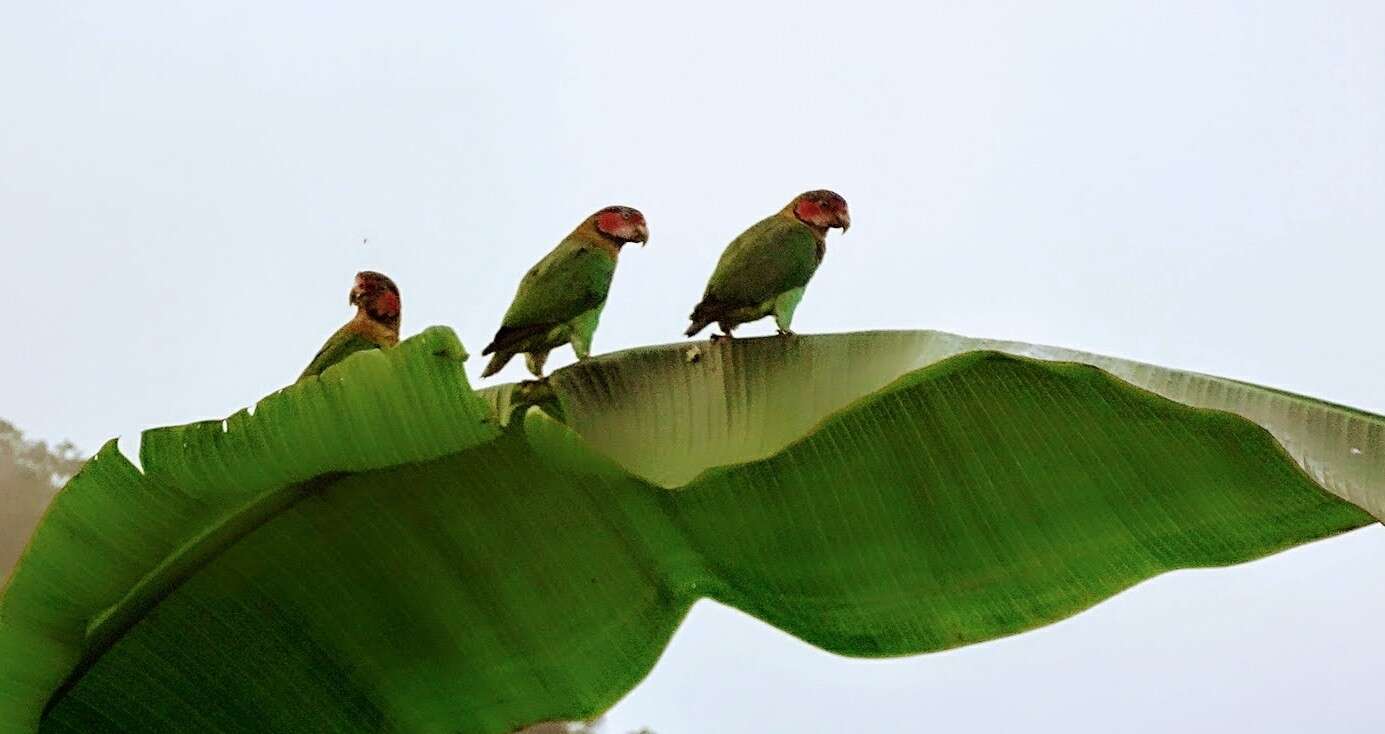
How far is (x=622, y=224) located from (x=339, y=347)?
219mm

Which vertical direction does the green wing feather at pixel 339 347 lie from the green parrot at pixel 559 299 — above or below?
above

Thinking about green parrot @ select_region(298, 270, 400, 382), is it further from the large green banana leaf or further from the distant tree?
the distant tree

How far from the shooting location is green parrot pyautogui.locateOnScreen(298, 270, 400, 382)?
2.72 ft

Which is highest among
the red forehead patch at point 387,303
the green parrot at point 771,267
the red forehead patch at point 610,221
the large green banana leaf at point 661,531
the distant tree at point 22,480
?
the distant tree at point 22,480

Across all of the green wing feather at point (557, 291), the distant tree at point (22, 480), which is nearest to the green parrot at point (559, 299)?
the green wing feather at point (557, 291)

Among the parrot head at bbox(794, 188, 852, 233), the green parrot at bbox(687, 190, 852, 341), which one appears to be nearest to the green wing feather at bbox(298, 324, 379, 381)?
the green parrot at bbox(687, 190, 852, 341)

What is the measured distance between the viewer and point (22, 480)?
4008 mm

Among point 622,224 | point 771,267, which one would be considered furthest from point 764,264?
point 622,224

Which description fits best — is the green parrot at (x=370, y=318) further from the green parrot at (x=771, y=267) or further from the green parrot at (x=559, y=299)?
the green parrot at (x=771, y=267)

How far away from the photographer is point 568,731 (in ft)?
8.70

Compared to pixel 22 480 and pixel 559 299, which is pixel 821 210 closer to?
pixel 559 299

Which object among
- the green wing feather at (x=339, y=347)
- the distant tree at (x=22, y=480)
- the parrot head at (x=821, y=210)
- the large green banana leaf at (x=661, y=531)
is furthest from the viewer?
the distant tree at (x=22, y=480)

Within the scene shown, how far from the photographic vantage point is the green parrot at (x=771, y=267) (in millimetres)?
896

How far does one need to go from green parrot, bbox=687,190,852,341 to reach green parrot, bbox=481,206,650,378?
8 cm
